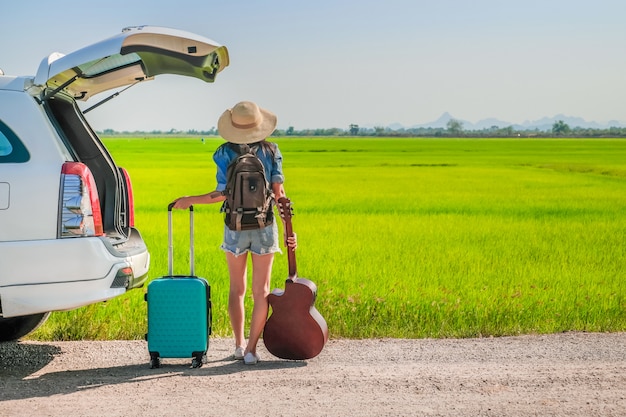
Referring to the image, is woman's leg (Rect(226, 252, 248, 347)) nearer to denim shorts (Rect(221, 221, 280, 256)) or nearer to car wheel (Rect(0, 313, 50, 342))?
denim shorts (Rect(221, 221, 280, 256))

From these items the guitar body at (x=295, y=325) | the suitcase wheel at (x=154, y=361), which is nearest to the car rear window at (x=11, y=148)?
the suitcase wheel at (x=154, y=361)

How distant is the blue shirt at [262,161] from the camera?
674 cm

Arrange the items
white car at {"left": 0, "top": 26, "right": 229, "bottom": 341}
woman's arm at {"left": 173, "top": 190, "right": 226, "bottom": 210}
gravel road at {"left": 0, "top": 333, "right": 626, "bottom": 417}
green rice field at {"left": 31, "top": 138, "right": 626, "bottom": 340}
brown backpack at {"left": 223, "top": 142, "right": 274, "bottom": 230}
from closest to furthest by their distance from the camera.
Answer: gravel road at {"left": 0, "top": 333, "right": 626, "bottom": 417}, white car at {"left": 0, "top": 26, "right": 229, "bottom": 341}, brown backpack at {"left": 223, "top": 142, "right": 274, "bottom": 230}, woman's arm at {"left": 173, "top": 190, "right": 226, "bottom": 210}, green rice field at {"left": 31, "top": 138, "right": 626, "bottom": 340}

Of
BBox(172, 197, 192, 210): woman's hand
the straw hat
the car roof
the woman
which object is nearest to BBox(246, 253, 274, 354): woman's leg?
the woman

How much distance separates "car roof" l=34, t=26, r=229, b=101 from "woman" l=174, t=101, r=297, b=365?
41cm

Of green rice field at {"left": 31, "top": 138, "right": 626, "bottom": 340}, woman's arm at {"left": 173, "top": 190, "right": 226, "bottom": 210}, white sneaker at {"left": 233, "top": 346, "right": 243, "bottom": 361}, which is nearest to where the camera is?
woman's arm at {"left": 173, "top": 190, "right": 226, "bottom": 210}

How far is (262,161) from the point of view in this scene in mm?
6758

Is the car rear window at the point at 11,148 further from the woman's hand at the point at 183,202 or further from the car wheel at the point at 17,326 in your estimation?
the car wheel at the point at 17,326

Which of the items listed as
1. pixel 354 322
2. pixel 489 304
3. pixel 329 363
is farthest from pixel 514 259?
pixel 329 363

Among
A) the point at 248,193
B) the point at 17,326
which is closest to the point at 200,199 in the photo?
the point at 248,193

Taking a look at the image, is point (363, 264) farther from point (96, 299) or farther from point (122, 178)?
point (96, 299)

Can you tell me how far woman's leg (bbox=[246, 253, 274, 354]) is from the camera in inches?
267

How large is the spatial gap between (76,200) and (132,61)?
120cm

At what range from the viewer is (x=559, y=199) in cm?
2552
